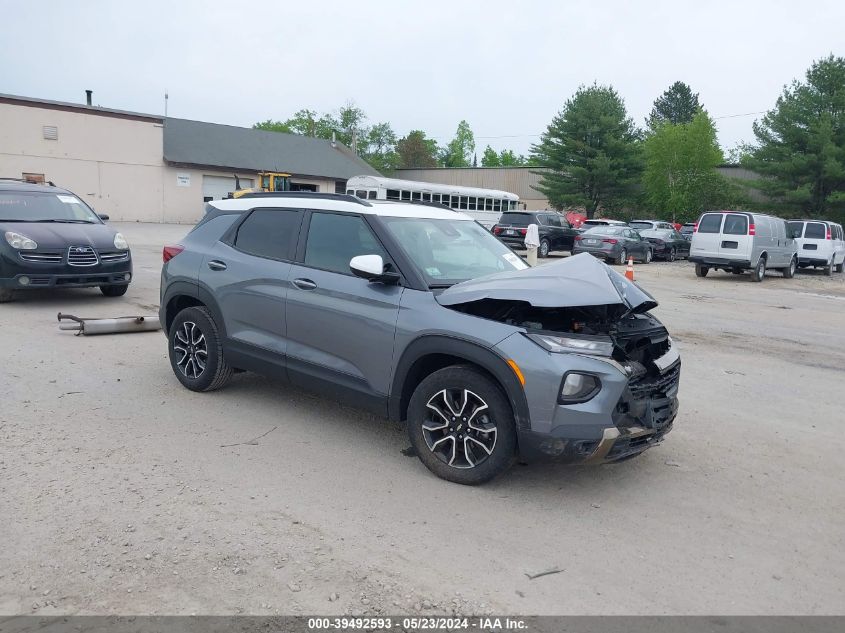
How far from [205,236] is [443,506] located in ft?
11.6

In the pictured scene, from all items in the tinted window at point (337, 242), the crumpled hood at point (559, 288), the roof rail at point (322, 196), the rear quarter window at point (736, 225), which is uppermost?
the rear quarter window at point (736, 225)

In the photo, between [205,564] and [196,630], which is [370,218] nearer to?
[205,564]

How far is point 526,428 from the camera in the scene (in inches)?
163

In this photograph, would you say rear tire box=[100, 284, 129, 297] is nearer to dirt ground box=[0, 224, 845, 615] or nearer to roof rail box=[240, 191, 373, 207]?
dirt ground box=[0, 224, 845, 615]

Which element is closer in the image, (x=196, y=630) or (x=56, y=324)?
(x=196, y=630)

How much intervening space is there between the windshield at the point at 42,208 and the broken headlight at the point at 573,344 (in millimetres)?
9663

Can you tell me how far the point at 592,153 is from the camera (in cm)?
4956

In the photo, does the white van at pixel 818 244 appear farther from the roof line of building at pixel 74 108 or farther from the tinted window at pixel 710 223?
the roof line of building at pixel 74 108

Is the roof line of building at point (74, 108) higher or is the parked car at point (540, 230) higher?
the roof line of building at point (74, 108)

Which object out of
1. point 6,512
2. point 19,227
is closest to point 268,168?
point 19,227

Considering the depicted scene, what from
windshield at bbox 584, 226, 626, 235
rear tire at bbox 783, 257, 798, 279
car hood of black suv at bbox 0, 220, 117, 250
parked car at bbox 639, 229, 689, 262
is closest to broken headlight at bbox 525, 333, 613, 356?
car hood of black suv at bbox 0, 220, 117, 250

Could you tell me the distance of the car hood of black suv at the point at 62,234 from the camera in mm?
10344

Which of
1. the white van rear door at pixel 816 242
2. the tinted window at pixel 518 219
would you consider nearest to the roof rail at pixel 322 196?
the tinted window at pixel 518 219

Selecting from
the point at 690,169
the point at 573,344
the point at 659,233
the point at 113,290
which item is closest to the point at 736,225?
the point at 659,233
